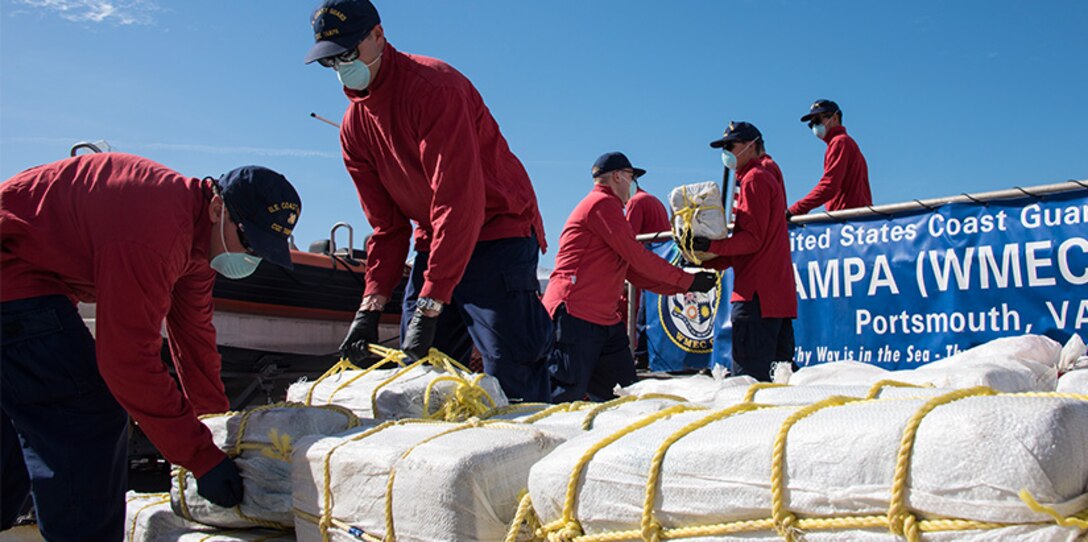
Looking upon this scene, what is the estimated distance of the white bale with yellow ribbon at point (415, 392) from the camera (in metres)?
2.54

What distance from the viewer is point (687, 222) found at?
4.69 meters

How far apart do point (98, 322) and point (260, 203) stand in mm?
542

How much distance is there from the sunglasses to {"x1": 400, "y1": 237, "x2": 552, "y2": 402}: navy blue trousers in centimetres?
83

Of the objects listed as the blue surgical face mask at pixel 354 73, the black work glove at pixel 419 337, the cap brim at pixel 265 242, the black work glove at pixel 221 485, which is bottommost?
the black work glove at pixel 221 485

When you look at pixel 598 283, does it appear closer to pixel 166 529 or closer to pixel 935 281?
pixel 935 281

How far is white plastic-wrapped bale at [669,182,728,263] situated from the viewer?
4.65m

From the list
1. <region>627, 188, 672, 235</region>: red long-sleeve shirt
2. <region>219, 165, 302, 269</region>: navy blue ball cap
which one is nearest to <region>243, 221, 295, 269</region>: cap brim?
<region>219, 165, 302, 269</region>: navy blue ball cap

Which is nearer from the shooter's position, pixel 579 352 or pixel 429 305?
pixel 429 305

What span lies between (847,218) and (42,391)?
13.9ft

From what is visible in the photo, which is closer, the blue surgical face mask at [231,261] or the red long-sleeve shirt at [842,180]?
the blue surgical face mask at [231,261]

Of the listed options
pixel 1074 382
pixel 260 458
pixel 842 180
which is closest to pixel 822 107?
pixel 842 180

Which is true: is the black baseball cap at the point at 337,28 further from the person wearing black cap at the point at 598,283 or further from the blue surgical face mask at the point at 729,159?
the blue surgical face mask at the point at 729,159

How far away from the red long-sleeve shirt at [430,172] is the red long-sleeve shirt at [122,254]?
83 cm

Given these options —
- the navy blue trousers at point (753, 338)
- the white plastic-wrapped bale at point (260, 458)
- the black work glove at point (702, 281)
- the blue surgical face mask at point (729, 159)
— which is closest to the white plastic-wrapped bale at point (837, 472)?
the white plastic-wrapped bale at point (260, 458)
